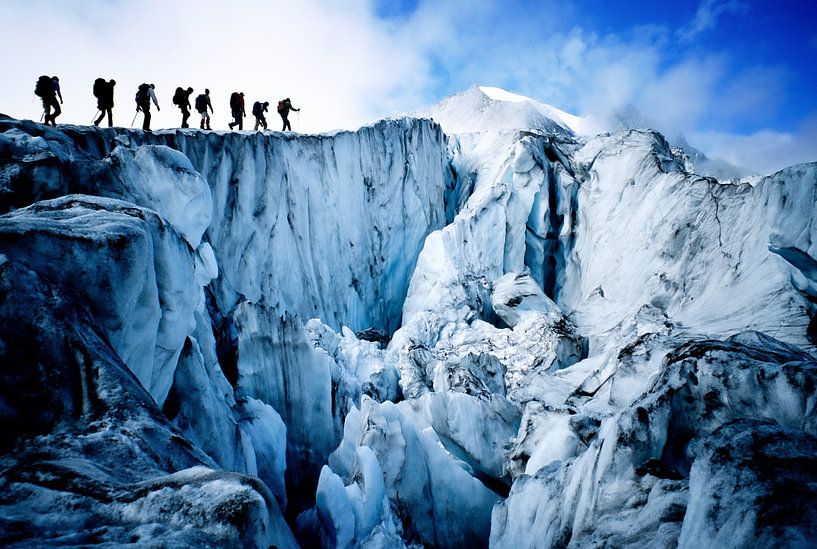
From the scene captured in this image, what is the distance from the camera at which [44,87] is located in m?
8.27

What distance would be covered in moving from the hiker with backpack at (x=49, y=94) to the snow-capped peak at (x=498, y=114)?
67.6ft

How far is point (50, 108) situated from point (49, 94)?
25cm

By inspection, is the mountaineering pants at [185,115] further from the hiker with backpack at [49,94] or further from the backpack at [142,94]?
the hiker with backpack at [49,94]

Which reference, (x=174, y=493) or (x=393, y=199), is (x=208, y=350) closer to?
(x=174, y=493)

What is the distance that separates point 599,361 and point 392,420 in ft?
14.7

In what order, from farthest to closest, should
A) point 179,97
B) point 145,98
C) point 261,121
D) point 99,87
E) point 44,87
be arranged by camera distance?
point 261,121
point 179,97
point 145,98
point 99,87
point 44,87

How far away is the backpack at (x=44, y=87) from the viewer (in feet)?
27.0

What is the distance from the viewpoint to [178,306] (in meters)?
4.84

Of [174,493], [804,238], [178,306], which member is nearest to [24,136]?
[178,306]

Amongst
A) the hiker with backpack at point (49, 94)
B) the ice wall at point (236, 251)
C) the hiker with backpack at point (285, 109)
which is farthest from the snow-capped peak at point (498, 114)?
the hiker with backpack at point (49, 94)

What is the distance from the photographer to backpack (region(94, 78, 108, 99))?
9.16 m

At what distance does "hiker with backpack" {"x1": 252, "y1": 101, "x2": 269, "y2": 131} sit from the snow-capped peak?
15281 millimetres

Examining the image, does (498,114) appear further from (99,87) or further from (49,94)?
(49,94)

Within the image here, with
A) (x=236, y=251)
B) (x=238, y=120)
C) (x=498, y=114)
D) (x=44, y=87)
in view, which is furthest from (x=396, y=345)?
(x=498, y=114)
